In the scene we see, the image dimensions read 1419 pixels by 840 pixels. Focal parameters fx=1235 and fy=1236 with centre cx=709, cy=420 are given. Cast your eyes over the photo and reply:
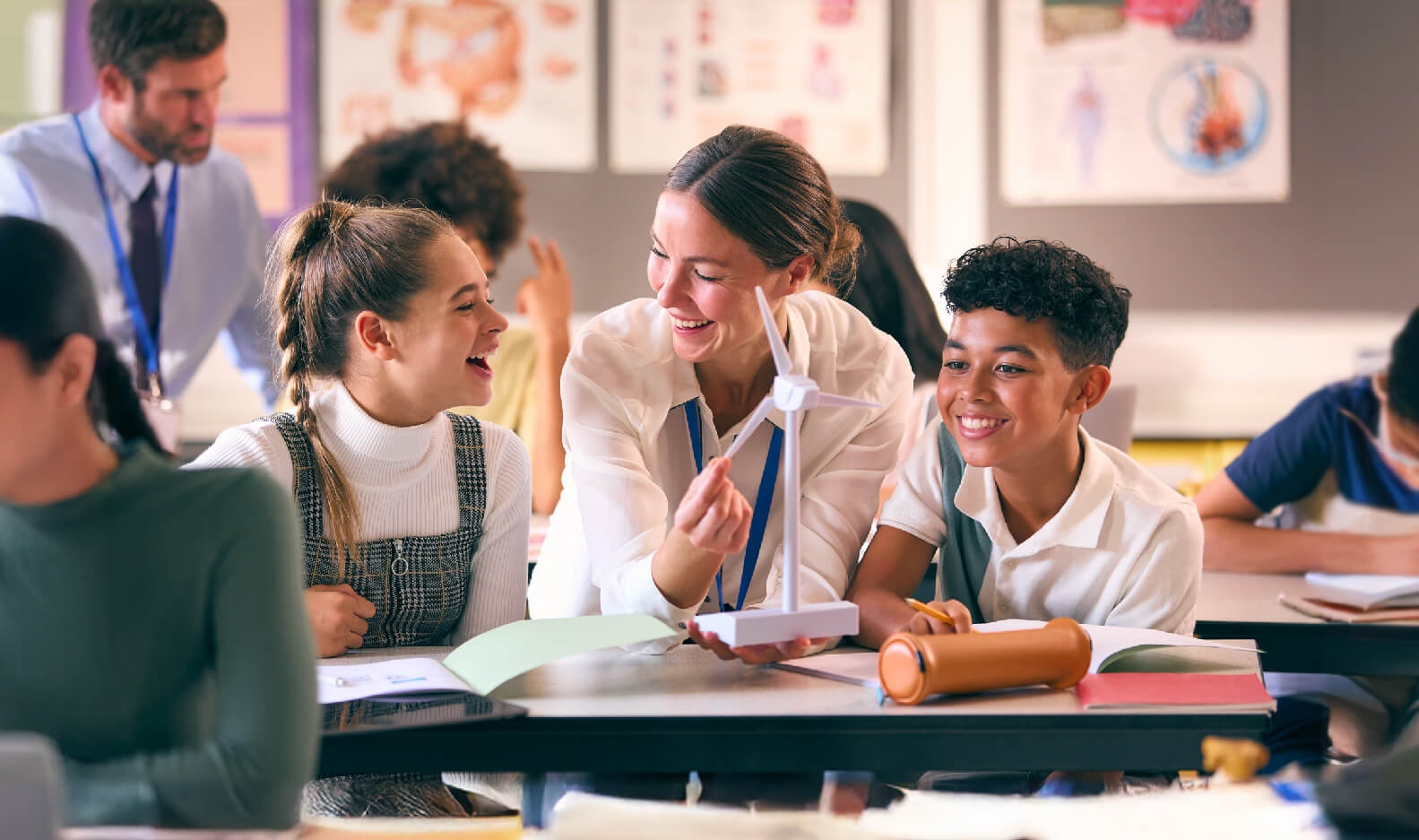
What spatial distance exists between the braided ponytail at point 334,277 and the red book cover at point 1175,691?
1045 millimetres

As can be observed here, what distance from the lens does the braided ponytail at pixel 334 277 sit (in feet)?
5.75

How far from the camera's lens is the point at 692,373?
5.75ft

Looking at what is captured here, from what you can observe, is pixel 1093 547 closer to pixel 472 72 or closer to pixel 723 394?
pixel 723 394

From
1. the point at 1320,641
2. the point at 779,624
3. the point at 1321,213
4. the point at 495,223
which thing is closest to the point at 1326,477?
the point at 1320,641

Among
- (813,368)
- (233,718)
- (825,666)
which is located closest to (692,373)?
(813,368)

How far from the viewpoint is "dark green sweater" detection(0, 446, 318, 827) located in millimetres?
938

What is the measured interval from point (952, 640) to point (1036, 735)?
123 mm

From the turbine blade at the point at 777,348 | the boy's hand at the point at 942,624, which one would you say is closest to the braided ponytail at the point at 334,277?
the turbine blade at the point at 777,348

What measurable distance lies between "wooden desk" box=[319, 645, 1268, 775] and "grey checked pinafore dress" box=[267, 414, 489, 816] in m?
0.45

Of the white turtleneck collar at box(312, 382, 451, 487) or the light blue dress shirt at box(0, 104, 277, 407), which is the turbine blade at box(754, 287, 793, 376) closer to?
the white turtleneck collar at box(312, 382, 451, 487)

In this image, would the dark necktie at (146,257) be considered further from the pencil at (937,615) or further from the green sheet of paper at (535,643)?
the pencil at (937,615)

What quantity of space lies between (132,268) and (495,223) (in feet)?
3.52

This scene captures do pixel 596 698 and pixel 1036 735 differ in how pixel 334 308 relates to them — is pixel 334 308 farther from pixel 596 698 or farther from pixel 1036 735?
pixel 1036 735

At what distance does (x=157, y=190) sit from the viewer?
3.56m
